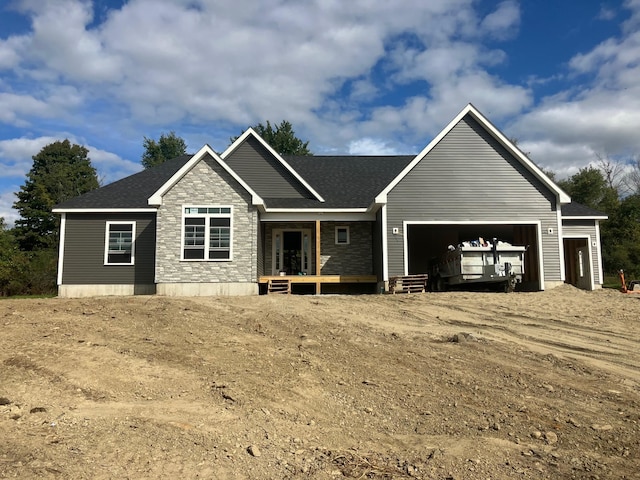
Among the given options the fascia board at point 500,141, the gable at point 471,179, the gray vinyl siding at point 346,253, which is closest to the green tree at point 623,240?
the fascia board at point 500,141

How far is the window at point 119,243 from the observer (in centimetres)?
1848

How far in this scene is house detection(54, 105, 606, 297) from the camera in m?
17.0

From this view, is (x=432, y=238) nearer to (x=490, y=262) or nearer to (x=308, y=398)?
(x=490, y=262)

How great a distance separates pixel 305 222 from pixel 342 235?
1564 mm

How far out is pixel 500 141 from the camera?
58.4ft

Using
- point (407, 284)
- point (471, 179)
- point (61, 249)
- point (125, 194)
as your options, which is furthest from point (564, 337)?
point (61, 249)

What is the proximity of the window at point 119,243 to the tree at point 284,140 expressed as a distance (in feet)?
94.5

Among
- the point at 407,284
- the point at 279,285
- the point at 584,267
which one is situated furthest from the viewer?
the point at 584,267

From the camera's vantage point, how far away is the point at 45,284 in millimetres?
23266

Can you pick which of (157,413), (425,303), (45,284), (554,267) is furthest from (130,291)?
(554,267)

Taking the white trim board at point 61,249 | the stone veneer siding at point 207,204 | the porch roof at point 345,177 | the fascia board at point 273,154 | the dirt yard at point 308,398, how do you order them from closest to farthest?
the dirt yard at point 308,398, the stone veneer siding at point 207,204, the white trim board at point 61,249, the porch roof at point 345,177, the fascia board at point 273,154

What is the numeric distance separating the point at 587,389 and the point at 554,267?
12470 millimetres

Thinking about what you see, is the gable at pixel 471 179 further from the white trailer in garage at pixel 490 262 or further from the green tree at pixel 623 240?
the green tree at pixel 623 240

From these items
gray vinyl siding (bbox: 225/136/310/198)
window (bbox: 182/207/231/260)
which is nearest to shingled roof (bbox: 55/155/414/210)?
gray vinyl siding (bbox: 225/136/310/198)
